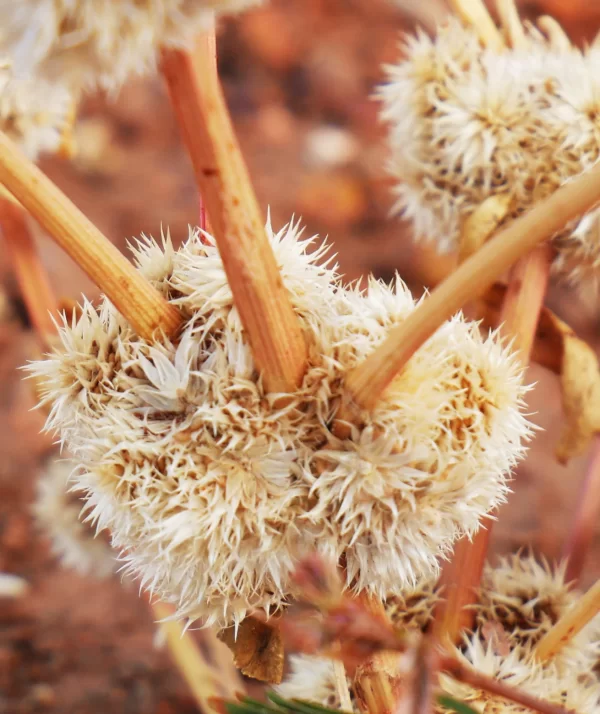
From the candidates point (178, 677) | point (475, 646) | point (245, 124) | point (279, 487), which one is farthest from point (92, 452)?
point (245, 124)

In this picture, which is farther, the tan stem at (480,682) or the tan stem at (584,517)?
→ the tan stem at (584,517)

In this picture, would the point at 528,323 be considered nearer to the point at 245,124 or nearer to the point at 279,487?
the point at 279,487

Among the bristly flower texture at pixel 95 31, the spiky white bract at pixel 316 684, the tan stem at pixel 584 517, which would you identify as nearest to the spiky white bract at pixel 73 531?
the spiky white bract at pixel 316 684

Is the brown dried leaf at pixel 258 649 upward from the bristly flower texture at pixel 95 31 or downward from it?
downward

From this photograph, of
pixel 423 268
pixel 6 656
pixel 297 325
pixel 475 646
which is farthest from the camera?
pixel 423 268

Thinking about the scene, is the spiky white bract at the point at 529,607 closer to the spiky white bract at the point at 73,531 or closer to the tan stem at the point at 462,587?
the tan stem at the point at 462,587

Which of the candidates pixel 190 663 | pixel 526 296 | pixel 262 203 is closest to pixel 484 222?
pixel 526 296

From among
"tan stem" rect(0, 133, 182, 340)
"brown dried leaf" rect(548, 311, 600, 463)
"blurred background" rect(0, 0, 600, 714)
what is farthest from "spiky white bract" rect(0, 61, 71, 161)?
"blurred background" rect(0, 0, 600, 714)
